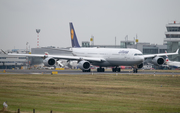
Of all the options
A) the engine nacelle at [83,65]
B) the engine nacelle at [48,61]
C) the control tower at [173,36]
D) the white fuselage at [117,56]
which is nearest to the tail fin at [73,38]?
the white fuselage at [117,56]

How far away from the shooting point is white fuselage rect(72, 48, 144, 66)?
59.1 metres

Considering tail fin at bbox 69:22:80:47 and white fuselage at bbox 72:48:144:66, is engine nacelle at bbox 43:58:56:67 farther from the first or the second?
tail fin at bbox 69:22:80:47

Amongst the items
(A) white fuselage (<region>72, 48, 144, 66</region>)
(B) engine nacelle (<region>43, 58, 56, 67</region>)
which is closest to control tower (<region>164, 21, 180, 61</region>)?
(A) white fuselage (<region>72, 48, 144, 66</region>)

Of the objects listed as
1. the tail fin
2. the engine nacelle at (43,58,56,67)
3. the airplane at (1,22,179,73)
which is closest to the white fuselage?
the airplane at (1,22,179,73)

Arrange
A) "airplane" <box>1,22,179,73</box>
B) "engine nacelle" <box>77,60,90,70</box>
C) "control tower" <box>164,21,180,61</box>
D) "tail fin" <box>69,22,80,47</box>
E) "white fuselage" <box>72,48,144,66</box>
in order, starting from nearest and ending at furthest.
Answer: "white fuselage" <box>72,48,144,66</box>
"airplane" <box>1,22,179,73</box>
"engine nacelle" <box>77,60,90,70</box>
"tail fin" <box>69,22,80,47</box>
"control tower" <box>164,21,180,61</box>

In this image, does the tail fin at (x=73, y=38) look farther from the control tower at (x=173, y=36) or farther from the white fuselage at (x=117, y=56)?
the control tower at (x=173, y=36)

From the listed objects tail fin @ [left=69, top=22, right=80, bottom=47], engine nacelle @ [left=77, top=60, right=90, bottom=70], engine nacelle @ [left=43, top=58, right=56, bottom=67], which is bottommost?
engine nacelle @ [left=77, top=60, right=90, bottom=70]

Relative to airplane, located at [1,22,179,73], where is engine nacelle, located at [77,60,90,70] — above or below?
below

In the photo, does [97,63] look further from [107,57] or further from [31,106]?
[31,106]

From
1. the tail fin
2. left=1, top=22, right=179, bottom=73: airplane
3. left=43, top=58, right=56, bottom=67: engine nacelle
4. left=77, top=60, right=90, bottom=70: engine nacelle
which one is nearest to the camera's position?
left=1, top=22, right=179, bottom=73: airplane

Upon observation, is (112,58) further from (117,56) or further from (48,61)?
(48,61)

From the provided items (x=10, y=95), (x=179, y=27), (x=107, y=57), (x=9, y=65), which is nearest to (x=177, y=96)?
(x=10, y=95)

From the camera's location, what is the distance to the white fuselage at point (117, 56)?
5909 cm

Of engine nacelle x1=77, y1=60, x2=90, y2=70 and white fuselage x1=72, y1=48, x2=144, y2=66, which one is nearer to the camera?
white fuselage x1=72, y1=48, x2=144, y2=66
